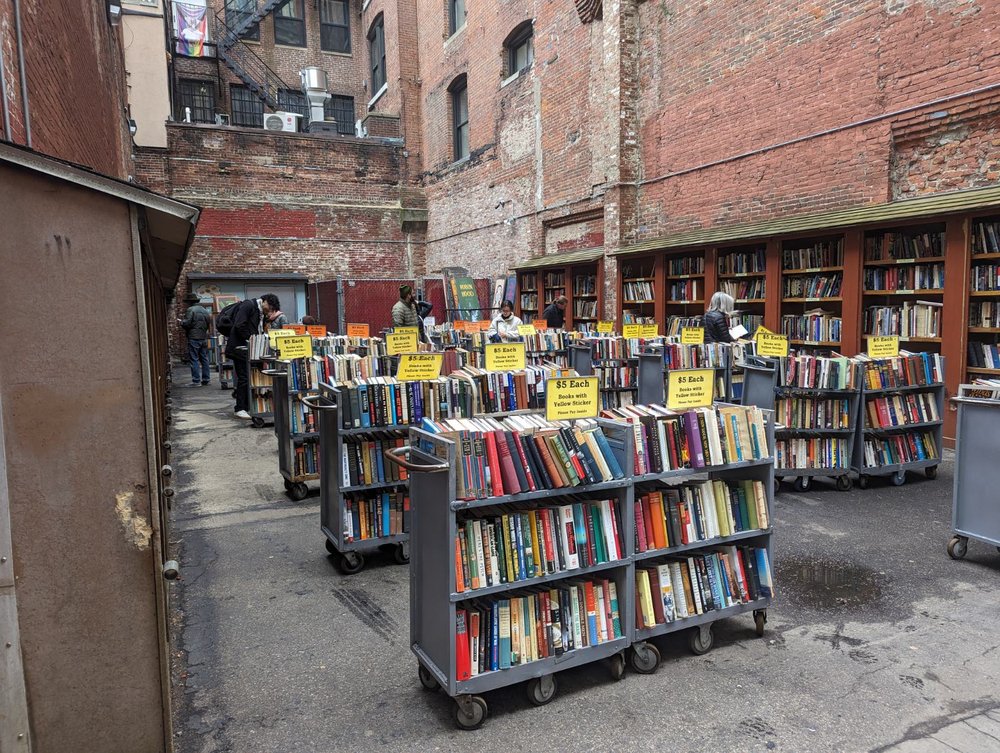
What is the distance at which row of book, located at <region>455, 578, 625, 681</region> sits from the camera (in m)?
3.09

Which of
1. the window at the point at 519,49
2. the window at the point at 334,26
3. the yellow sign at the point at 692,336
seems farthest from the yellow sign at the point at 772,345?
the window at the point at 334,26

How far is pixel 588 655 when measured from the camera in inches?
130

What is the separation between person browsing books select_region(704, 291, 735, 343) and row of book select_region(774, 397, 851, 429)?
2.36 meters

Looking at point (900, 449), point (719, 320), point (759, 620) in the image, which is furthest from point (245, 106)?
point (759, 620)

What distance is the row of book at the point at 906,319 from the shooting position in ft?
27.4

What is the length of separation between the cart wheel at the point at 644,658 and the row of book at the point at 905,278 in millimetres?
6961

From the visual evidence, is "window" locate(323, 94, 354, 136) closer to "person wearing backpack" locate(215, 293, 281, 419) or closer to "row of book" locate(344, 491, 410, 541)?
"person wearing backpack" locate(215, 293, 281, 419)

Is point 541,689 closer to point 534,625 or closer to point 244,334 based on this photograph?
point 534,625

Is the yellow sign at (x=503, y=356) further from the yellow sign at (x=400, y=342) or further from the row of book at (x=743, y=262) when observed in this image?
the row of book at (x=743, y=262)

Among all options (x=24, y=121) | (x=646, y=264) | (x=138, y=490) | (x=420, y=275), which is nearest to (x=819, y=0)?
(x=646, y=264)

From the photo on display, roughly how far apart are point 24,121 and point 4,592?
127 inches

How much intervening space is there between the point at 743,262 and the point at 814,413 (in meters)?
5.04

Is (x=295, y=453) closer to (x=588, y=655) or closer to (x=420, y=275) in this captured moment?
(x=588, y=655)

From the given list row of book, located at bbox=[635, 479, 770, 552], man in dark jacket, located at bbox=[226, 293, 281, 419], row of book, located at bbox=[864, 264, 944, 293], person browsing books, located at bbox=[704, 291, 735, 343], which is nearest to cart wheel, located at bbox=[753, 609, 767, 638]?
row of book, located at bbox=[635, 479, 770, 552]
